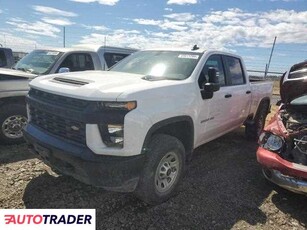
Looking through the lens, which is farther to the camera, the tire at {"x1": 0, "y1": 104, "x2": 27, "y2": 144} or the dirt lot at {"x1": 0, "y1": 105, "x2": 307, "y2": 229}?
the tire at {"x1": 0, "y1": 104, "x2": 27, "y2": 144}

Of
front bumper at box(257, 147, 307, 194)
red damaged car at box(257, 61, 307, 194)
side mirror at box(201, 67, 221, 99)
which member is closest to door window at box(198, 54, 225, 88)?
side mirror at box(201, 67, 221, 99)

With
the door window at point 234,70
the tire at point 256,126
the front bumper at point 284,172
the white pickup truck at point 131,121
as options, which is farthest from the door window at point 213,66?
the tire at point 256,126

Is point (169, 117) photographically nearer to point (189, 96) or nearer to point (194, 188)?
point (189, 96)

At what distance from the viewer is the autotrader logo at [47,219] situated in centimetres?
303

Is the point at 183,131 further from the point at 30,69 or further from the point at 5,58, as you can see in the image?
the point at 5,58

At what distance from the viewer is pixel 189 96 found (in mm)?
4105

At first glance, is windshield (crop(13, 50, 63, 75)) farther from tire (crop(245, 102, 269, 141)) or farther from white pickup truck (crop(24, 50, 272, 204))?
tire (crop(245, 102, 269, 141))

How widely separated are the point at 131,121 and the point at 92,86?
579 mm

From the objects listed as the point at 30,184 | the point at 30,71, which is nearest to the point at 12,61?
the point at 30,71

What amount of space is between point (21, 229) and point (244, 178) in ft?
10.7

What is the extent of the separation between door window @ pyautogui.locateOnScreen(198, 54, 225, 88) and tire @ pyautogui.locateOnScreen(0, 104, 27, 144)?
3.18 m

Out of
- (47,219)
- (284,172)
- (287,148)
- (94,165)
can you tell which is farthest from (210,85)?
(47,219)

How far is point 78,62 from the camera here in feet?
23.4

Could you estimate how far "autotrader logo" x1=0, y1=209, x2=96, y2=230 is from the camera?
9.94 feet
